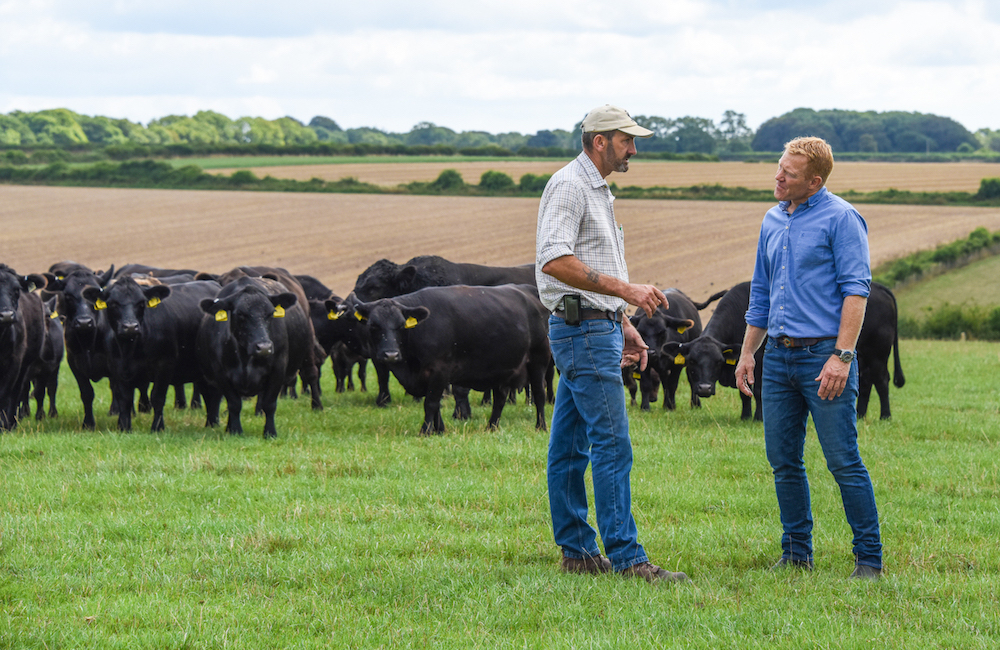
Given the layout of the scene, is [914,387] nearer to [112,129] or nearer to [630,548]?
[630,548]

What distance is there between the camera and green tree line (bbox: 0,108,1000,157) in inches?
3688

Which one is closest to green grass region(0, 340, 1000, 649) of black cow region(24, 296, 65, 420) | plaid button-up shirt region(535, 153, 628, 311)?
plaid button-up shirt region(535, 153, 628, 311)

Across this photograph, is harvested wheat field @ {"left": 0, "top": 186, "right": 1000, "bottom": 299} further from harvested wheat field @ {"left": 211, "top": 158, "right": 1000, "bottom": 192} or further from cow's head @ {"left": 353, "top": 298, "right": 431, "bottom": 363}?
cow's head @ {"left": 353, "top": 298, "right": 431, "bottom": 363}

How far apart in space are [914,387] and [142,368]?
39.8 feet

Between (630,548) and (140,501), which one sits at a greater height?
(630,548)

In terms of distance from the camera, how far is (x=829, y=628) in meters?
4.88

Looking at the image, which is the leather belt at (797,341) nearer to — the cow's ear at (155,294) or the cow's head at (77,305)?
the cow's ear at (155,294)

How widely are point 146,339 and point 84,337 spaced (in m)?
0.98

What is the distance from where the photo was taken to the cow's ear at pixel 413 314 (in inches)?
468

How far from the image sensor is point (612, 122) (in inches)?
220

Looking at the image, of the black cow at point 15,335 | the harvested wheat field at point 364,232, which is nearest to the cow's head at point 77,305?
the black cow at point 15,335

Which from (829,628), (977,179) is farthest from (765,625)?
(977,179)

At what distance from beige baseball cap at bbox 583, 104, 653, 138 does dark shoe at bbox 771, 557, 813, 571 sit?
2.69m

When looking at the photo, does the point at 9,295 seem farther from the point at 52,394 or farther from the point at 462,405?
the point at 462,405
